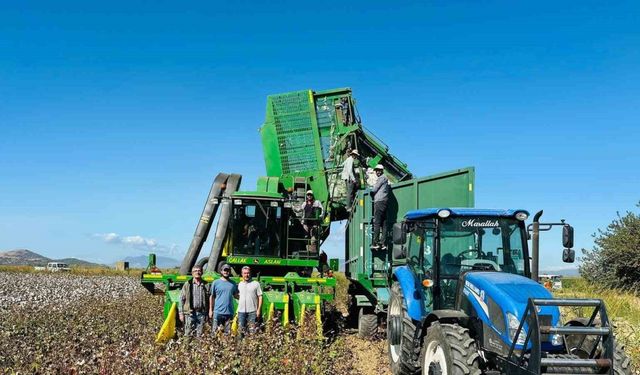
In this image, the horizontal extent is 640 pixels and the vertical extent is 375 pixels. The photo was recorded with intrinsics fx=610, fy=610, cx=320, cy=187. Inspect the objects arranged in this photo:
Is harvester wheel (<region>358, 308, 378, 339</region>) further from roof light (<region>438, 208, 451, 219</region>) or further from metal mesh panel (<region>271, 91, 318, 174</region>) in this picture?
roof light (<region>438, 208, 451, 219</region>)

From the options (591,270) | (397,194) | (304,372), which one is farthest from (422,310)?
(591,270)

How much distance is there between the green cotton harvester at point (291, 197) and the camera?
1247 cm

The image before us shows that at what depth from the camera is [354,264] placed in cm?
1180

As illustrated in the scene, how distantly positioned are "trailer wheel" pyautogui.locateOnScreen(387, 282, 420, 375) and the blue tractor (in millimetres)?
13

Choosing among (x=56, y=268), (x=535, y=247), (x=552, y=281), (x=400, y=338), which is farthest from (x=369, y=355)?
(x=56, y=268)

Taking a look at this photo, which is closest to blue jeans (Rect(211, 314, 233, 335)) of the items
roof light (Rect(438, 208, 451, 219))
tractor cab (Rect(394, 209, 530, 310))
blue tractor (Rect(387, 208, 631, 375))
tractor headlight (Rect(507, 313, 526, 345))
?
blue tractor (Rect(387, 208, 631, 375))

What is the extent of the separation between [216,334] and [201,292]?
2350mm

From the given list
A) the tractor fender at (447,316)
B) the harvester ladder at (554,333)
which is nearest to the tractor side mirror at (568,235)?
the harvester ladder at (554,333)

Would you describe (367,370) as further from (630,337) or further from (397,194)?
(630,337)

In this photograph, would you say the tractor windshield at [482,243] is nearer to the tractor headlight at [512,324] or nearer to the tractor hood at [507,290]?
the tractor hood at [507,290]

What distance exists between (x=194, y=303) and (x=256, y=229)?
3395 mm

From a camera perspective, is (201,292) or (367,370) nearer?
(367,370)

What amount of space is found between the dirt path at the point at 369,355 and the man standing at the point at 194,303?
2434mm

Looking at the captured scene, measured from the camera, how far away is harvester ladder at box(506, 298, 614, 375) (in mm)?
4895
